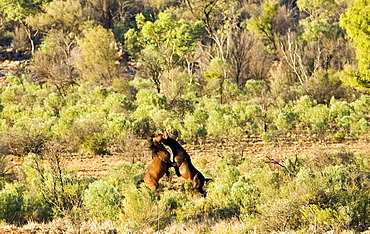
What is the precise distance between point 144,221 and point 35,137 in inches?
358

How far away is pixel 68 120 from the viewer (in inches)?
722

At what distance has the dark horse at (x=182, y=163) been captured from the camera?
380 inches

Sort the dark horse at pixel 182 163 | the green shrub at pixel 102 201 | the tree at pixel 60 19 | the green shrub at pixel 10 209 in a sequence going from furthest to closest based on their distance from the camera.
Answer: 1. the tree at pixel 60 19
2. the green shrub at pixel 102 201
3. the green shrub at pixel 10 209
4. the dark horse at pixel 182 163

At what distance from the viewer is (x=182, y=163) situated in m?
10.0

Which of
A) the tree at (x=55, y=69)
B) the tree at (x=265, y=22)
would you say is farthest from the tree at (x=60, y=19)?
the tree at (x=265, y=22)

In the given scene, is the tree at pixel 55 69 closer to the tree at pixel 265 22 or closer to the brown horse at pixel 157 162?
the tree at pixel 265 22

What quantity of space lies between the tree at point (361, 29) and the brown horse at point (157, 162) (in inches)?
349

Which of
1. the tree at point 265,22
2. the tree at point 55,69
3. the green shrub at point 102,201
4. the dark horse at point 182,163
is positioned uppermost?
the tree at point 265,22

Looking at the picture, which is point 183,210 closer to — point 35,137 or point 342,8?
point 35,137

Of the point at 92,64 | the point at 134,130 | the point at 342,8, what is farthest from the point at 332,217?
the point at 342,8

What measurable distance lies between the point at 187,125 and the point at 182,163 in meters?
8.11

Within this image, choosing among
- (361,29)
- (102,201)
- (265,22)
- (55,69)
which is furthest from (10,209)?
(265,22)

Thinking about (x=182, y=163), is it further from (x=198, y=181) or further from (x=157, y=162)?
(x=198, y=181)

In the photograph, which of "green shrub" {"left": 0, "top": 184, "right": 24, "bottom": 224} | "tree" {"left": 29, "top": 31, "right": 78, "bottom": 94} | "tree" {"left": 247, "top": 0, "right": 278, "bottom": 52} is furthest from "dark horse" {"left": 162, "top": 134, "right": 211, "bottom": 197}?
"tree" {"left": 247, "top": 0, "right": 278, "bottom": 52}
